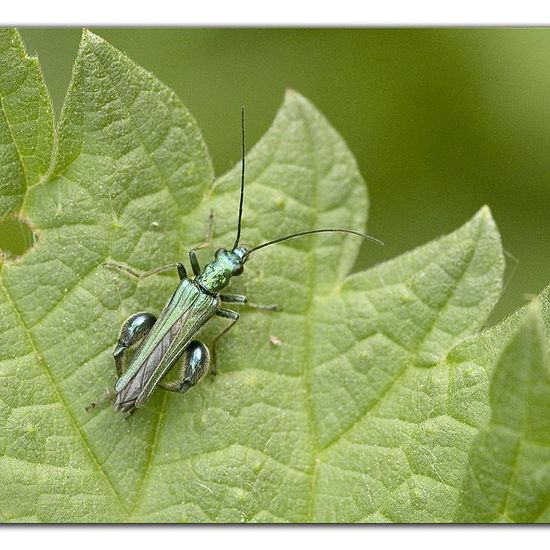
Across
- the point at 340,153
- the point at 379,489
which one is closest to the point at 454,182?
the point at 340,153

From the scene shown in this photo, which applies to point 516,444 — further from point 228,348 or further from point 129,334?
point 129,334

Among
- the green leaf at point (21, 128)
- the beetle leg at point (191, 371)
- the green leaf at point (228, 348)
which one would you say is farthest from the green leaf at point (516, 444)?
the green leaf at point (21, 128)

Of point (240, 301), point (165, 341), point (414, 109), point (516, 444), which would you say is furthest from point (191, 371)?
point (414, 109)

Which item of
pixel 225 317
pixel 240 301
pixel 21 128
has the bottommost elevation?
pixel 225 317

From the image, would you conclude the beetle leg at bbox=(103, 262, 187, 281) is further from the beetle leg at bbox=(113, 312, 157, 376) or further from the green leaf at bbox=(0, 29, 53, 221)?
the green leaf at bbox=(0, 29, 53, 221)

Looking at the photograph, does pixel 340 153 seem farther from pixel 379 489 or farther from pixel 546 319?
pixel 379 489

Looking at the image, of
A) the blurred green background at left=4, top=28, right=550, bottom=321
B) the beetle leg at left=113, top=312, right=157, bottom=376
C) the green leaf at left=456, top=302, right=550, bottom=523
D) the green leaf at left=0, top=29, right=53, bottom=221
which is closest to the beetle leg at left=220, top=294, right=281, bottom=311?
the beetle leg at left=113, top=312, right=157, bottom=376

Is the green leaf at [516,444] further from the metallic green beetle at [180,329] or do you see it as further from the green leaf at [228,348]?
the metallic green beetle at [180,329]
